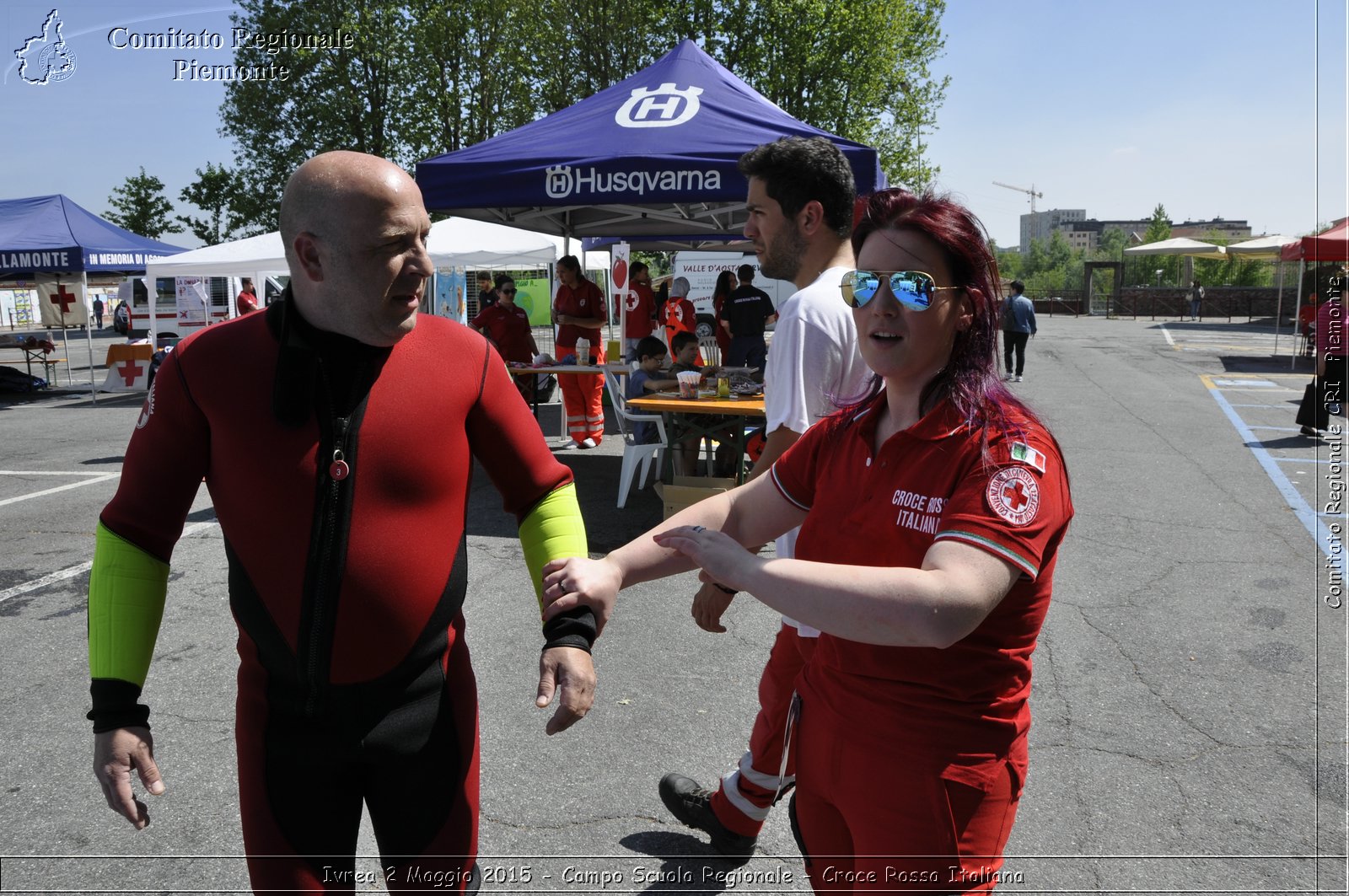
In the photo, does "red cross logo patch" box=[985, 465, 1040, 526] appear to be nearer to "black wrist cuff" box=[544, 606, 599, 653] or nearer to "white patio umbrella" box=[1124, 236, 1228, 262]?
"black wrist cuff" box=[544, 606, 599, 653]

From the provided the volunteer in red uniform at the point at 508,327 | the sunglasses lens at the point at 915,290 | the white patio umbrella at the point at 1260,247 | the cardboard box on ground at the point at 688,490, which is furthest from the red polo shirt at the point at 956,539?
Result: the white patio umbrella at the point at 1260,247

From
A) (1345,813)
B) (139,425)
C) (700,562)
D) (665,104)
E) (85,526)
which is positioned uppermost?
(665,104)

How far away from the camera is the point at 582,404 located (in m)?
10.3

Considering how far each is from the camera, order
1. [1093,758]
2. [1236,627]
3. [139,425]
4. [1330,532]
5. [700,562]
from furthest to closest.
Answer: [1330,532] < [1236,627] < [1093,758] < [139,425] < [700,562]

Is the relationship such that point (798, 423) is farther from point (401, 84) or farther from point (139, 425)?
point (401, 84)

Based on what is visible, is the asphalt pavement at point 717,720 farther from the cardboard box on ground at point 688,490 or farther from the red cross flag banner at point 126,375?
the red cross flag banner at point 126,375

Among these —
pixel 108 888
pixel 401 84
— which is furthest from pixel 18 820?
pixel 401 84

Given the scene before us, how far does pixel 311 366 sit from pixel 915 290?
43.8 inches

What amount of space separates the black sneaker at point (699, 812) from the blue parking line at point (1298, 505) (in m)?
4.89

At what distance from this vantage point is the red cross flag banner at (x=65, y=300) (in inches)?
672

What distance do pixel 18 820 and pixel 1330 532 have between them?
8.00m

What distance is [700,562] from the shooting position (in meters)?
1.48

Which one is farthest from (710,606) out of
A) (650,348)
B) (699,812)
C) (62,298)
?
(62,298)

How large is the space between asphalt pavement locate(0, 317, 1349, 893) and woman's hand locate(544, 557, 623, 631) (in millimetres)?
1464
